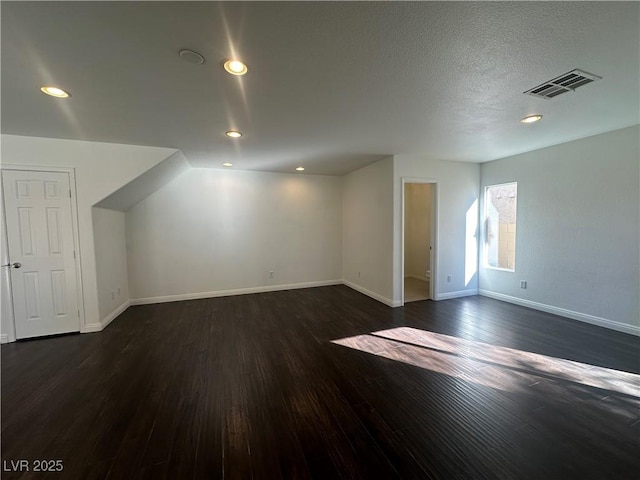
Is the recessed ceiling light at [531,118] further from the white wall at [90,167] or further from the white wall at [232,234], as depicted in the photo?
the white wall at [90,167]

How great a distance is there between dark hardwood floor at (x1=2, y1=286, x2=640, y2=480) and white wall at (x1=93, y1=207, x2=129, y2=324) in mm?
626

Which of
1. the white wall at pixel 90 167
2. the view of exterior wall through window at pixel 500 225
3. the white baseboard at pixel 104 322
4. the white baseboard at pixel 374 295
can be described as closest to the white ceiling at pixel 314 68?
the white wall at pixel 90 167

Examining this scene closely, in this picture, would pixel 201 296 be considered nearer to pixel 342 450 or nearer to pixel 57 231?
pixel 57 231

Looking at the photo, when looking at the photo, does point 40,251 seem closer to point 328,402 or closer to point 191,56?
point 191,56

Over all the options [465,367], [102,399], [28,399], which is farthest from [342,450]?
[28,399]

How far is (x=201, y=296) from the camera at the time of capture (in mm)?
5016

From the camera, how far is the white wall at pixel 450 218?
444cm

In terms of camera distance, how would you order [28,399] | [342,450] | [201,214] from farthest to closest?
[201,214]
[28,399]
[342,450]

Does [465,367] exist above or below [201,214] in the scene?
below

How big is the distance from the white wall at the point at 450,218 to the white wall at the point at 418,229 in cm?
127

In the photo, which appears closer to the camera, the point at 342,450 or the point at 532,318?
the point at 342,450

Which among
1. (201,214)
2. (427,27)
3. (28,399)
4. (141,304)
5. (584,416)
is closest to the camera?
(427,27)

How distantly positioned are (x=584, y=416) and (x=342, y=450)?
6.00ft

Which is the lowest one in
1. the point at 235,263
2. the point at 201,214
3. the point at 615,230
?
the point at 235,263
